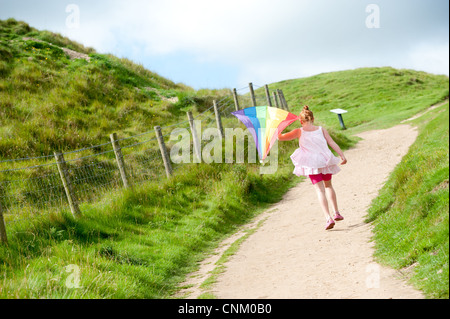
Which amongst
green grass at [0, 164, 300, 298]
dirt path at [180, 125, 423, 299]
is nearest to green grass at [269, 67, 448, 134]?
green grass at [0, 164, 300, 298]

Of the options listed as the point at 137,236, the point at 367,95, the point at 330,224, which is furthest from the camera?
the point at 367,95

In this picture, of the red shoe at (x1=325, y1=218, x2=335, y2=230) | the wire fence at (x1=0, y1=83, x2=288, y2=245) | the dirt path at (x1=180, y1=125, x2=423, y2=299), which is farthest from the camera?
the wire fence at (x1=0, y1=83, x2=288, y2=245)

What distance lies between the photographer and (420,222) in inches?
261

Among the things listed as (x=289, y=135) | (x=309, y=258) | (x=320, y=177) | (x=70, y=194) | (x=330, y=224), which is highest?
(x=289, y=135)

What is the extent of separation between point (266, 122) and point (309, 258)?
10.3 feet

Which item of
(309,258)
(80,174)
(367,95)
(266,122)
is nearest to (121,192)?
(80,174)

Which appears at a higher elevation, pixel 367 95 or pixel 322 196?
pixel 367 95

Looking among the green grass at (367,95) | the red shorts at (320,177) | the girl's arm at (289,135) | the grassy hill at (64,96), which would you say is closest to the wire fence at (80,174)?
the grassy hill at (64,96)

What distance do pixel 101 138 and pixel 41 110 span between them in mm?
2914

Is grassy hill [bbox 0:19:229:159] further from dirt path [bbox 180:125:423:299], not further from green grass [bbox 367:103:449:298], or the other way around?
green grass [bbox 367:103:449:298]

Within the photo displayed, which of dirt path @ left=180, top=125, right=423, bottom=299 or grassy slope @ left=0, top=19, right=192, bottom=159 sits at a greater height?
grassy slope @ left=0, top=19, right=192, bottom=159

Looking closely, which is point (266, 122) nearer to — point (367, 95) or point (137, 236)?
point (137, 236)

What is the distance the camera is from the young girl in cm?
837
